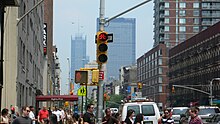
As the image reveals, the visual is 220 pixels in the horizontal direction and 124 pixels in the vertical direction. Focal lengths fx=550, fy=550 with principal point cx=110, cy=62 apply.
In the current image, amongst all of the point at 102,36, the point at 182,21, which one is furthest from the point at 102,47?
the point at 182,21

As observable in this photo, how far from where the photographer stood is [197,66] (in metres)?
97.5

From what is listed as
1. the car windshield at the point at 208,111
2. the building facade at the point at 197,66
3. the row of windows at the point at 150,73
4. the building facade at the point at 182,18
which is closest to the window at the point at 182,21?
the building facade at the point at 182,18

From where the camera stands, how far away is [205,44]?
91.4 m

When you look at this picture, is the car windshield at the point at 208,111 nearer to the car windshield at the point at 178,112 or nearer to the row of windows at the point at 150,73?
the car windshield at the point at 178,112

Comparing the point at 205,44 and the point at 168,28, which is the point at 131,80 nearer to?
the point at 168,28

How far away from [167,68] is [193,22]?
13.0 meters

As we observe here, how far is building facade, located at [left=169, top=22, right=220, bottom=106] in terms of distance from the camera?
3381 inches

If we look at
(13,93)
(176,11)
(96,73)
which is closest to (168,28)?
(176,11)

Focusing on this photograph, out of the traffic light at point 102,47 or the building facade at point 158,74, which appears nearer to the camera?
the traffic light at point 102,47

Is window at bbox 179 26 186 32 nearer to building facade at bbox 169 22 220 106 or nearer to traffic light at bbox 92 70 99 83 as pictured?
building facade at bbox 169 22 220 106

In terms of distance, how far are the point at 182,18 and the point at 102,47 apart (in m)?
119

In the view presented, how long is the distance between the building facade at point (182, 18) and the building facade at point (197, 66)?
50.4 ft

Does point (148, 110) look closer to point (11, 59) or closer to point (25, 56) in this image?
point (11, 59)

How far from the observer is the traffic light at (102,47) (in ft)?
58.7
